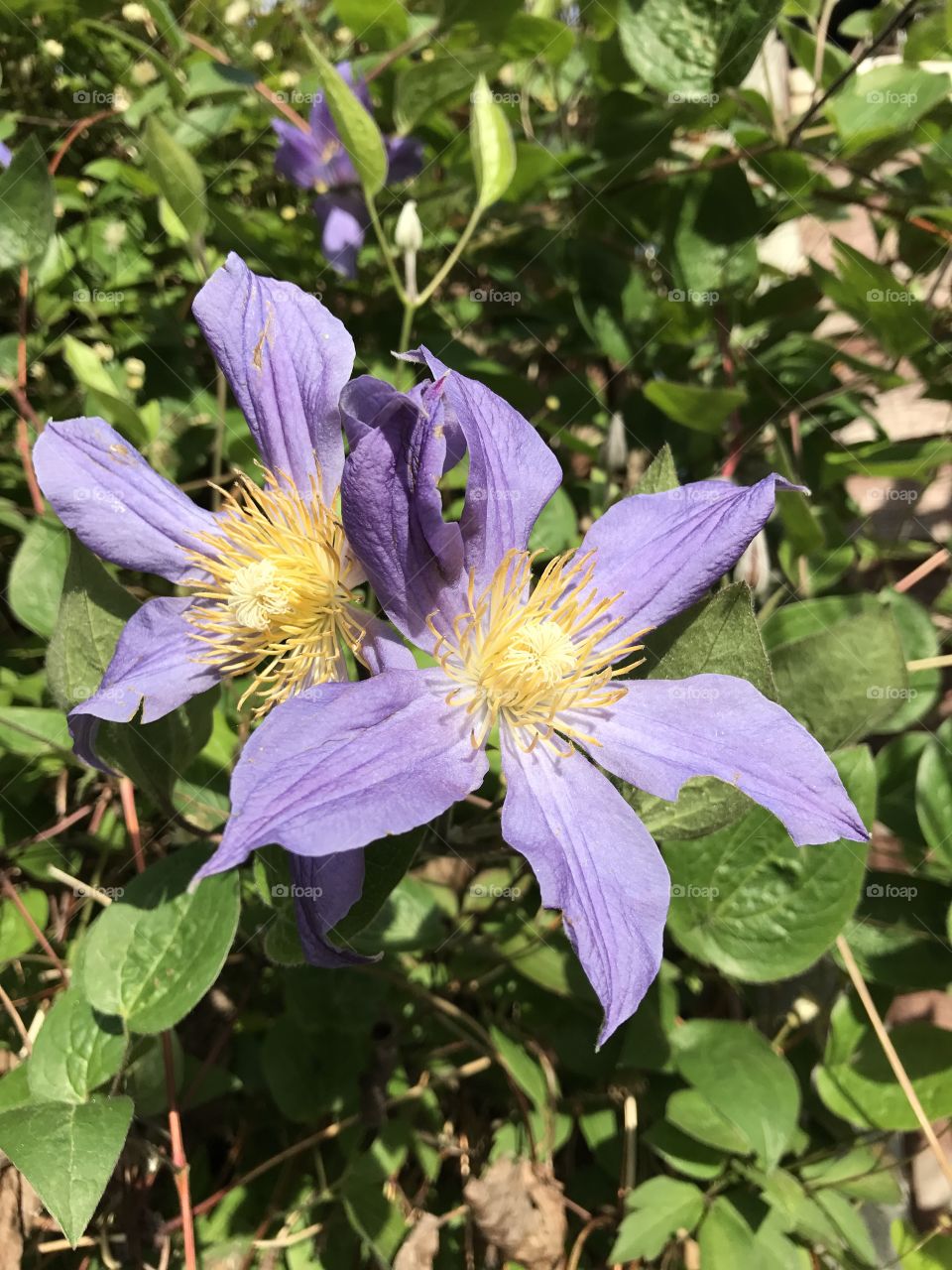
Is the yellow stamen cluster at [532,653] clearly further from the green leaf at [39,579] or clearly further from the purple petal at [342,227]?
the purple petal at [342,227]

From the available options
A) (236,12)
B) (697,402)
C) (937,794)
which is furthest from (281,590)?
(236,12)

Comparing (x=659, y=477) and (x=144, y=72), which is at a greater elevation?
(x=144, y=72)

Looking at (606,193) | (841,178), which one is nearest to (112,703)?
(606,193)

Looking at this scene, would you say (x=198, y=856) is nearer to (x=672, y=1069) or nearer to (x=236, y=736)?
(x=236, y=736)
